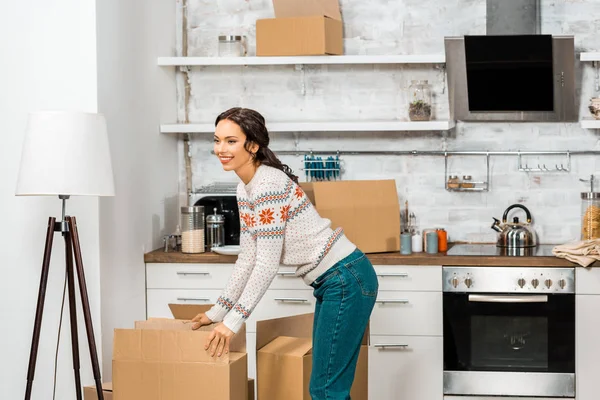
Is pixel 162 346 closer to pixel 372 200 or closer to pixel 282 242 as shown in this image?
pixel 282 242

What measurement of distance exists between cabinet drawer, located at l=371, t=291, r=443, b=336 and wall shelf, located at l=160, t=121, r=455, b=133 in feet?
2.85

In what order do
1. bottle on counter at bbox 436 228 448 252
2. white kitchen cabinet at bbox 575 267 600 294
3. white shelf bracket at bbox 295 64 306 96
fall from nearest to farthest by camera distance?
1. white kitchen cabinet at bbox 575 267 600 294
2. bottle on counter at bbox 436 228 448 252
3. white shelf bracket at bbox 295 64 306 96

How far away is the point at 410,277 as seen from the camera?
14.0ft

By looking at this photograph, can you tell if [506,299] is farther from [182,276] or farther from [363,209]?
[182,276]

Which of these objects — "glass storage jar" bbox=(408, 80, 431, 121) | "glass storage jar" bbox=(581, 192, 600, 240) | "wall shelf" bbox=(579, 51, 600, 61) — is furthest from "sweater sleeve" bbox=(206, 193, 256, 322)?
"wall shelf" bbox=(579, 51, 600, 61)

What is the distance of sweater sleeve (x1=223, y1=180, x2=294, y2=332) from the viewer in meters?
2.88

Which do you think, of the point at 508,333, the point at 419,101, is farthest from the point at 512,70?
the point at 508,333

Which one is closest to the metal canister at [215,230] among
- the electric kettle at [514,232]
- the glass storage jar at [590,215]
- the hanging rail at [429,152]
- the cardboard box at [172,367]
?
the hanging rail at [429,152]

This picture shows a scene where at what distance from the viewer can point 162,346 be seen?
2859 mm

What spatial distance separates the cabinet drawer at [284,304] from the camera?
14.3 feet

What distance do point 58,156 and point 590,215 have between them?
2.70 m

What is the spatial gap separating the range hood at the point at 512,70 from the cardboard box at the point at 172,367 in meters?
2.26

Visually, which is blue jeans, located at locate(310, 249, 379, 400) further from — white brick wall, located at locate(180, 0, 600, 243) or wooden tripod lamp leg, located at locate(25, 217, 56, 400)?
white brick wall, located at locate(180, 0, 600, 243)

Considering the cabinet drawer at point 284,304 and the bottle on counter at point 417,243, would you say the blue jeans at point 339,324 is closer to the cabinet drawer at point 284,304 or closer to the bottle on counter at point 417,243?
the cabinet drawer at point 284,304
